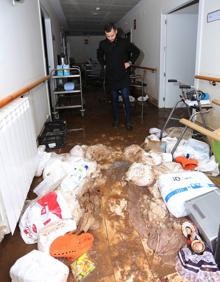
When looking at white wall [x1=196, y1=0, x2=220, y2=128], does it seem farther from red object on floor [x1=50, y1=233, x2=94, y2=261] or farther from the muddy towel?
red object on floor [x1=50, y1=233, x2=94, y2=261]

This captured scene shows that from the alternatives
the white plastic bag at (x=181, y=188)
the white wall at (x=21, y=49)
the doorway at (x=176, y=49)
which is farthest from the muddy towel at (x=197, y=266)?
the doorway at (x=176, y=49)

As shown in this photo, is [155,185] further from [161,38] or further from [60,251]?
[161,38]

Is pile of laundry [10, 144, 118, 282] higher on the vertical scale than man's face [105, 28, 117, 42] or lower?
lower

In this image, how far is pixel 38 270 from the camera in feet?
3.84

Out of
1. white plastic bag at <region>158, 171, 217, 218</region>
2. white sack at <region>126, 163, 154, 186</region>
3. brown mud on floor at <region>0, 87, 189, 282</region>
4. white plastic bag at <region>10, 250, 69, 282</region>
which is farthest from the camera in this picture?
white sack at <region>126, 163, 154, 186</region>

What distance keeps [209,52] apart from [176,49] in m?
1.65

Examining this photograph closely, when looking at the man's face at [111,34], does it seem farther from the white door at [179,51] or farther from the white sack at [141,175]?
the white sack at [141,175]

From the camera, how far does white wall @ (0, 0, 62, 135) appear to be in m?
1.94

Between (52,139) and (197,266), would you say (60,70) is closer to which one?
(52,139)

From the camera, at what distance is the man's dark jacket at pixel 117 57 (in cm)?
336

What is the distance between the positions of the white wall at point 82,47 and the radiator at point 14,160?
34.5 ft

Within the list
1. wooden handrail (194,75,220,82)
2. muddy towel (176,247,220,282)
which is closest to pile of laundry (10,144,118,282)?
muddy towel (176,247,220,282)

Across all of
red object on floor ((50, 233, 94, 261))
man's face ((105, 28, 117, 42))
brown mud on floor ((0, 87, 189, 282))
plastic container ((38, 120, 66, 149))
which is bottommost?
brown mud on floor ((0, 87, 189, 282))

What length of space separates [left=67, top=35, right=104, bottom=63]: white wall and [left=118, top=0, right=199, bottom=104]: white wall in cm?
579
